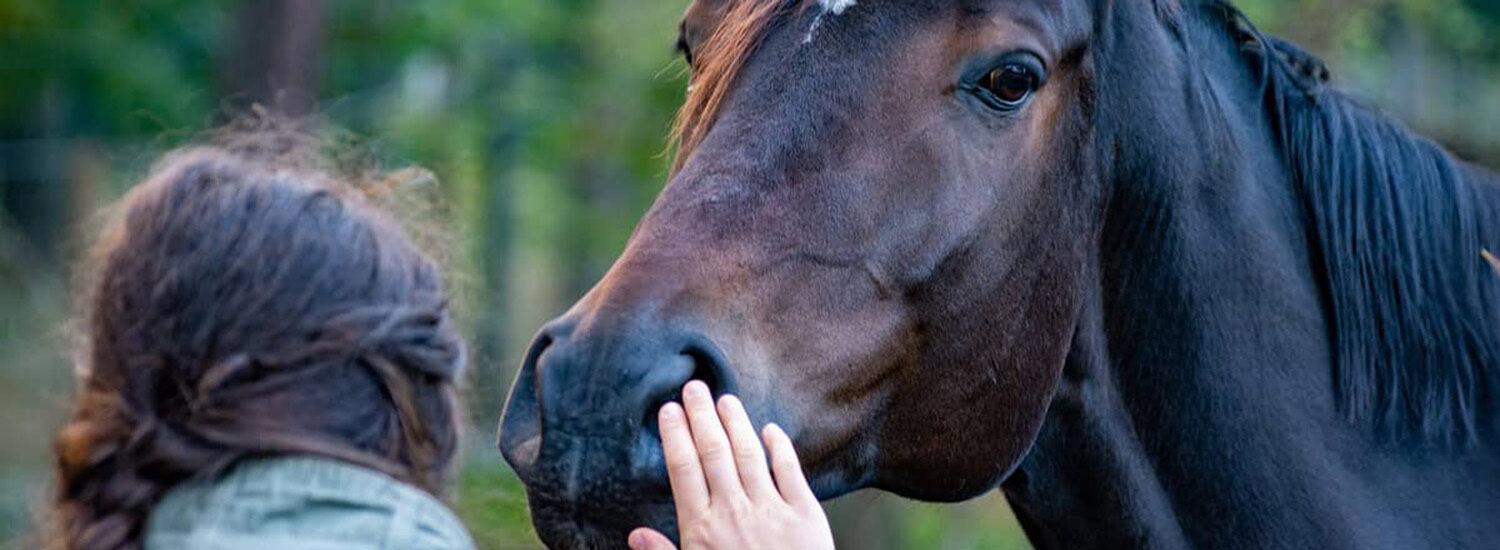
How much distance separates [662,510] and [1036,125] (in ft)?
2.81

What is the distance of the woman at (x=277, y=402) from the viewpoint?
210 cm

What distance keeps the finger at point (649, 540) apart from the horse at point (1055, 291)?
0.15ft

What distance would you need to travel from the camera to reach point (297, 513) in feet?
6.84

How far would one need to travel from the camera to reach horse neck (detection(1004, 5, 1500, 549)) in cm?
277

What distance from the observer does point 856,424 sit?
2.48 m

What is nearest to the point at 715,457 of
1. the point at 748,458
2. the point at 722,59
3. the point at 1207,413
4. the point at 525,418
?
the point at 748,458

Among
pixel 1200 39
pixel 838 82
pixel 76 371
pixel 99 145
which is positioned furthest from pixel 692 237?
pixel 99 145

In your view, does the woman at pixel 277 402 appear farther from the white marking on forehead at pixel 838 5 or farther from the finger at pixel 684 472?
the white marking on forehead at pixel 838 5

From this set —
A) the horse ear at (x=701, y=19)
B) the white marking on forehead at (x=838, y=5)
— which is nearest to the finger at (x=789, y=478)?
the white marking on forehead at (x=838, y=5)

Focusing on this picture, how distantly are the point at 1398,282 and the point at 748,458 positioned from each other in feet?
4.38

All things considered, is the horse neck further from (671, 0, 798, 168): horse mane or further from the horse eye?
(671, 0, 798, 168): horse mane

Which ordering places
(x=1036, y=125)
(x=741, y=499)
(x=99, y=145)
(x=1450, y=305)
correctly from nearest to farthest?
(x=741, y=499)
(x=1036, y=125)
(x=1450, y=305)
(x=99, y=145)

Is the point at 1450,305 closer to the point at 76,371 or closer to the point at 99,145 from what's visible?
the point at 76,371

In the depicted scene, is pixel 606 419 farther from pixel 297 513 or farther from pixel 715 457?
pixel 297 513
